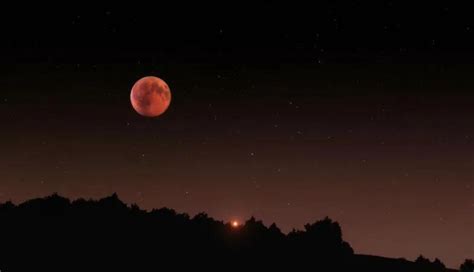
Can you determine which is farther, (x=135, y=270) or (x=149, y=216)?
(x=149, y=216)

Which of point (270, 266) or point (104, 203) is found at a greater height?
point (104, 203)

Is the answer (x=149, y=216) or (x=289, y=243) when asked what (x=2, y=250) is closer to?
(x=149, y=216)

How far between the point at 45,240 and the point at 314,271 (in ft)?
50.8

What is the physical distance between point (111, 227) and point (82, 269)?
152 inches

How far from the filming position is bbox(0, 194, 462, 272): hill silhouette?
158 ft

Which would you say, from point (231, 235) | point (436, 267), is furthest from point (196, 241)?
point (436, 267)

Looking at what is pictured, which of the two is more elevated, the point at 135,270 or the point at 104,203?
the point at 104,203

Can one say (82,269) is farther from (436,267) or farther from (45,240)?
(436,267)

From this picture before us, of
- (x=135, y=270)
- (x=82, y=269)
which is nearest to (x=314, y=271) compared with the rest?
(x=135, y=270)

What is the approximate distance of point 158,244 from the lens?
50125mm

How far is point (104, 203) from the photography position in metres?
52.9

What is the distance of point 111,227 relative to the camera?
5131 centimetres

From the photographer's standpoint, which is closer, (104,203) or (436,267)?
(436,267)

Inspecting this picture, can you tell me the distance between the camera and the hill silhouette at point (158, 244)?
48.2 metres
